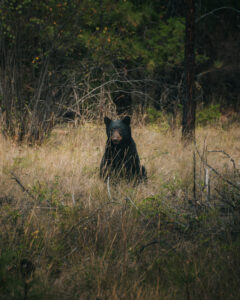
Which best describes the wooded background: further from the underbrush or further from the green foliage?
the underbrush

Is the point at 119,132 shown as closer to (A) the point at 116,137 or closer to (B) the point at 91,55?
(A) the point at 116,137

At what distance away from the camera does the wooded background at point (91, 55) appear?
22.6ft

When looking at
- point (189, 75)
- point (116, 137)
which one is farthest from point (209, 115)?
point (116, 137)

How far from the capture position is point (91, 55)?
1026 cm

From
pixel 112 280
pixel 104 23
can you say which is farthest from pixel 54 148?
pixel 104 23

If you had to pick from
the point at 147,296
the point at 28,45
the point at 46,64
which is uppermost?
the point at 28,45

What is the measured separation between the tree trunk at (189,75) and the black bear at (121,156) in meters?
3.07

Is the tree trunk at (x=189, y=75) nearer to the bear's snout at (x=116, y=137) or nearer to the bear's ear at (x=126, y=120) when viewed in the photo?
the bear's ear at (x=126, y=120)

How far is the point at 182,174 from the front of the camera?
5066 millimetres

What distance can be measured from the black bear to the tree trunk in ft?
10.1

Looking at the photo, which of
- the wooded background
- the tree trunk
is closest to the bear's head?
the wooded background

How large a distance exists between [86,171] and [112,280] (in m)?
2.97

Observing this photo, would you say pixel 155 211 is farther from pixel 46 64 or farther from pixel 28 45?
pixel 28 45

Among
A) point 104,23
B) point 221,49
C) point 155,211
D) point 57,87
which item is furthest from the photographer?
point 221,49
